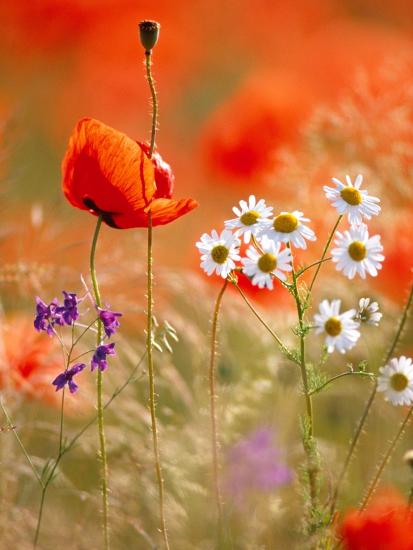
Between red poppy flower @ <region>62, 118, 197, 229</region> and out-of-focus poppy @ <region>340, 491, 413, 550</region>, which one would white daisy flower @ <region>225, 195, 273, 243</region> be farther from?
out-of-focus poppy @ <region>340, 491, 413, 550</region>

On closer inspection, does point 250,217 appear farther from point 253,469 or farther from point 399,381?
point 253,469

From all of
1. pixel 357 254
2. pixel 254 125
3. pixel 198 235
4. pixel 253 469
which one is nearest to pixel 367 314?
pixel 357 254

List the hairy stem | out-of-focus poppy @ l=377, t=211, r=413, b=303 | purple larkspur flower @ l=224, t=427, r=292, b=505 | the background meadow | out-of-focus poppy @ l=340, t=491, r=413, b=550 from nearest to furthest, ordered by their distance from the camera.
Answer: out-of-focus poppy @ l=340, t=491, r=413, b=550, the hairy stem, purple larkspur flower @ l=224, t=427, r=292, b=505, the background meadow, out-of-focus poppy @ l=377, t=211, r=413, b=303

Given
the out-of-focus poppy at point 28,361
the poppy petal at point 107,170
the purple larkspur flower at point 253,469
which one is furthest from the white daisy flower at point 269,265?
the out-of-focus poppy at point 28,361

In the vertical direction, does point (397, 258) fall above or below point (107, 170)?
above

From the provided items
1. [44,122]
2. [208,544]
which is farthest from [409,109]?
[44,122]

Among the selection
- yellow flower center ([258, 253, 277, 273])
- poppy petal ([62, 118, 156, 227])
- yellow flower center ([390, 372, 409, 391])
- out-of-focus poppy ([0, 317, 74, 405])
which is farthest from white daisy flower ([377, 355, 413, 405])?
out-of-focus poppy ([0, 317, 74, 405])

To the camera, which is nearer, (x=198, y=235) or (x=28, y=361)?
(x=28, y=361)
